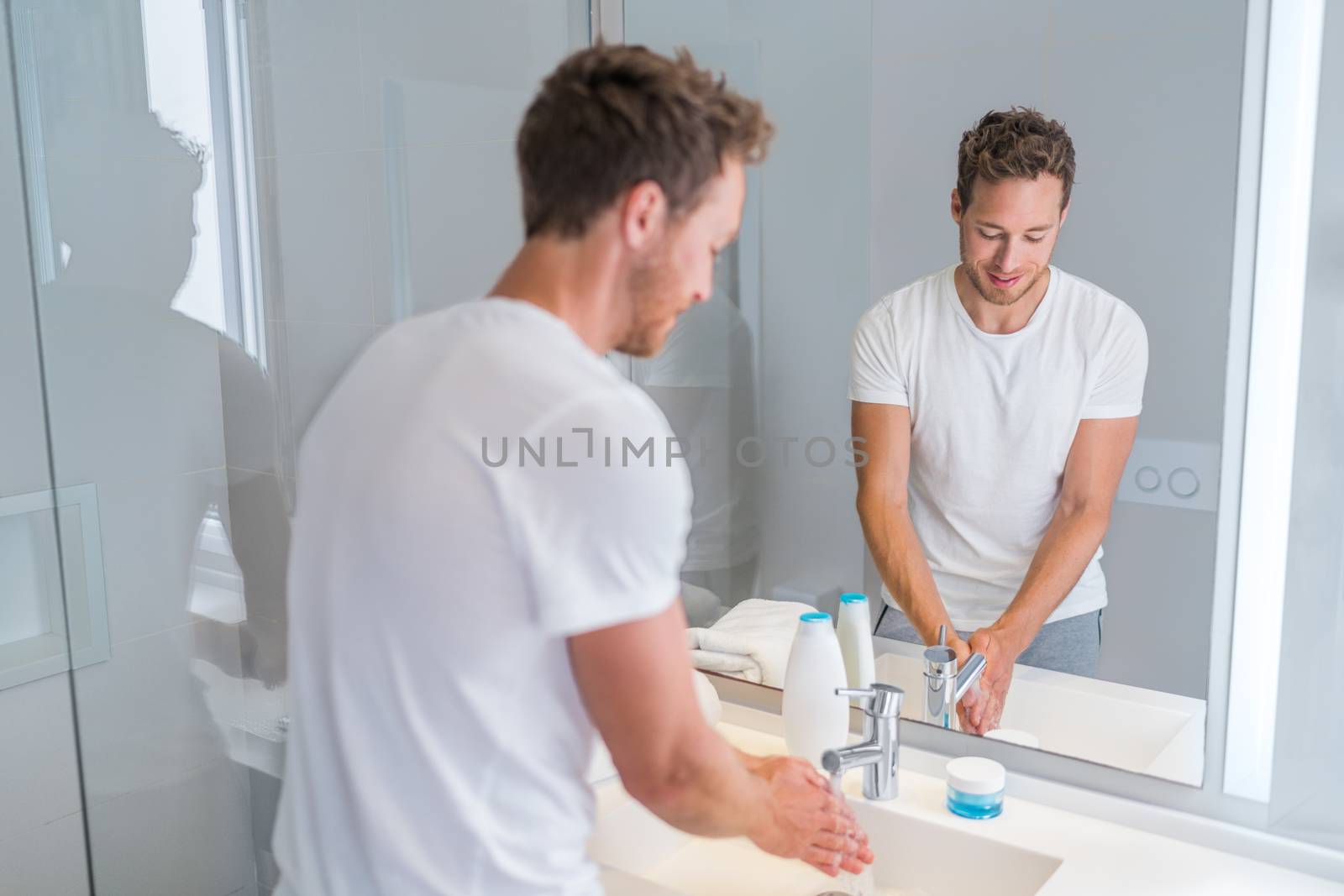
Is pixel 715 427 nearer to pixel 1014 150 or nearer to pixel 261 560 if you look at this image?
pixel 1014 150

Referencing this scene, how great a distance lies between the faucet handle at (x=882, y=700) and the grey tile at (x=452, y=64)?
3.20 feet

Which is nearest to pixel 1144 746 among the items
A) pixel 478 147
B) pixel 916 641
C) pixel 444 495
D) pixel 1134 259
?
pixel 916 641


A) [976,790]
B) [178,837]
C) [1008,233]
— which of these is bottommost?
[178,837]

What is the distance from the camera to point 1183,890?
43.3 inches

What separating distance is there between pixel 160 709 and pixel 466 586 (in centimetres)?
108

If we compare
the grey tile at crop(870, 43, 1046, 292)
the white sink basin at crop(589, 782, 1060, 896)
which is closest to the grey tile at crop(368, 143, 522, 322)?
the grey tile at crop(870, 43, 1046, 292)

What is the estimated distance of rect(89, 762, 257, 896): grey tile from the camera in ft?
5.21

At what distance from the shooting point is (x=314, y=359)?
1.71m

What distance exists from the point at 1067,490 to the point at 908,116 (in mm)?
471

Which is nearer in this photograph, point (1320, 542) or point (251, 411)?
point (1320, 542)

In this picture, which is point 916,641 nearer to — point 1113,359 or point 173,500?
point 1113,359

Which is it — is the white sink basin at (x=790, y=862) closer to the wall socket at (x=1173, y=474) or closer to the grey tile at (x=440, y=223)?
the wall socket at (x=1173, y=474)

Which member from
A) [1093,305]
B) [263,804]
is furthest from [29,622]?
[1093,305]

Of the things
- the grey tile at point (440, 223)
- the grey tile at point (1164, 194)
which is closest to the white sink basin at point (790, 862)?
the grey tile at point (1164, 194)
